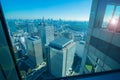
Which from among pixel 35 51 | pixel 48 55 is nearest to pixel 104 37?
pixel 48 55

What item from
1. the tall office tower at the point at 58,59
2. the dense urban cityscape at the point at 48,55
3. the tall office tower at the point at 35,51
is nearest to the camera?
the tall office tower at the point at 58,59

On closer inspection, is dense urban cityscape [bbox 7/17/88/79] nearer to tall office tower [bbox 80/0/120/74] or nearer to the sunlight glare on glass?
tall office tower [bbox 80/0/120/74]

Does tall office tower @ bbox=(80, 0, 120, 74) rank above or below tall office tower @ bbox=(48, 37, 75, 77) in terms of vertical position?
above

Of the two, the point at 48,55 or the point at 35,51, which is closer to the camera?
the point at 48,55

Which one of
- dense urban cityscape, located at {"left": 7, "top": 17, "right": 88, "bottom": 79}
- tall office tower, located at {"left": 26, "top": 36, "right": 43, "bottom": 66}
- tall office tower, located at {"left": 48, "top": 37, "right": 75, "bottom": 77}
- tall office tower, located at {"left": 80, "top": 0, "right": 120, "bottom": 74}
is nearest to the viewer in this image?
tall office tower, located at {"left": 80, "top": 0, "right": 120, "bottom": 74}

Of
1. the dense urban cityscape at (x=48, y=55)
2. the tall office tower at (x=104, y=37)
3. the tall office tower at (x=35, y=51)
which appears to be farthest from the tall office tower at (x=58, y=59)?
the tall office tower at (x=104, y=37)

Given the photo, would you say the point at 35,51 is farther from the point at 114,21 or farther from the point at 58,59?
the point at 114,21

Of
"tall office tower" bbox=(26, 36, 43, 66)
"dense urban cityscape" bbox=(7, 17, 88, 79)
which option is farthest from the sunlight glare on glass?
"tall office tower" bbox=(26, 36, 43, 66)

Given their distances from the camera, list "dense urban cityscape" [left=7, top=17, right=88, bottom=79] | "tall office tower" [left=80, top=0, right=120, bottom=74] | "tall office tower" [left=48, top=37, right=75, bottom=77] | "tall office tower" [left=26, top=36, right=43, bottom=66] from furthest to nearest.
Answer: "tall office tower" [left=26, top=36, right=43, bottom=66], "dense urban cityscape" [left=7, top=17, right=88, bottom=79], "tall office tower" [left=48, top=37, right=75, bottom=77], "tall office tower" [left=80, top=0, right=120, bottom=74]

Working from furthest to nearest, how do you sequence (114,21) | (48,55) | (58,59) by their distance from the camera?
(48,55), (58,59), (114,21)

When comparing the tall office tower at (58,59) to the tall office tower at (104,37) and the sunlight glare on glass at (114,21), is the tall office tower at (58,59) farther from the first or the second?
the sunlight glare on glass at (114,21)

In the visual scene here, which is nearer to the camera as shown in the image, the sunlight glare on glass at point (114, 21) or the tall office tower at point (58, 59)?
the sunlight glare on glass at point (114, 21)

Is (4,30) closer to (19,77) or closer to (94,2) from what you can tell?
(19,77)
